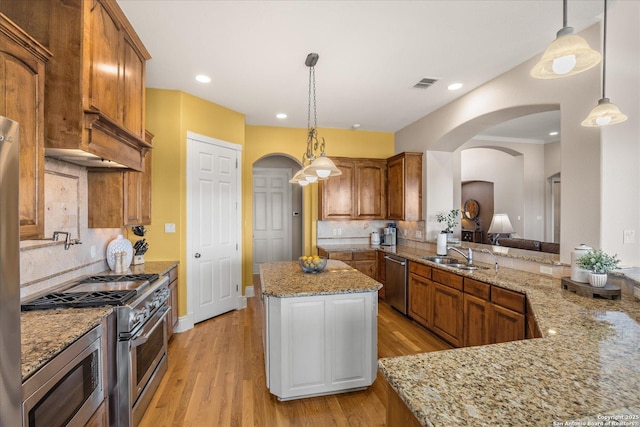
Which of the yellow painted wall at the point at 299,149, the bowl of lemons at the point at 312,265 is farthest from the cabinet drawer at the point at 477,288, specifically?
the yellow painted wall at the point at 299,149

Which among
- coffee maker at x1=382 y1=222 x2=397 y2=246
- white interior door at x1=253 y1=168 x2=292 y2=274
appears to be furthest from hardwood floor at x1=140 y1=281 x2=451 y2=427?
white interior door at x1=253 y1=168 x2=292 y2=274

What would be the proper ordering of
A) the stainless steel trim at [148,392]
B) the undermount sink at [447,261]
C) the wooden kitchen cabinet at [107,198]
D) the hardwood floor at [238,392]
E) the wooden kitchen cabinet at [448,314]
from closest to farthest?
the stainless steel trim at [148,392] → the hardwood floor at [238,392] → the wooden kitchen cabinet at [107,198] → the wooden kitchen cabinet at [448,314] → the undermount sink at [447,261]

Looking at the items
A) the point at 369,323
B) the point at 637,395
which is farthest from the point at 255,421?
the point at 637,395

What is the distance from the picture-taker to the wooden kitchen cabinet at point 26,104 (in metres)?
1.33

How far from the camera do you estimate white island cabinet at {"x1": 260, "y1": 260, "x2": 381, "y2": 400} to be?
220cm

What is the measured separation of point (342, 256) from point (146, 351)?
2954 mm

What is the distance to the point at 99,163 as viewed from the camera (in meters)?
2.31

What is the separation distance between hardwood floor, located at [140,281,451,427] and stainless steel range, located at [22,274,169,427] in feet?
0.76

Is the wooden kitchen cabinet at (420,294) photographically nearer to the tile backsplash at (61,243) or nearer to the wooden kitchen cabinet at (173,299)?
the wooden kitchen cabinet at (173,299)

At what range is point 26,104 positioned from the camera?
4.73 feet

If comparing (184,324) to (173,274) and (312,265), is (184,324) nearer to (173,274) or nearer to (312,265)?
(173,274)

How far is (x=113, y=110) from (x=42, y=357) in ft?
5.46

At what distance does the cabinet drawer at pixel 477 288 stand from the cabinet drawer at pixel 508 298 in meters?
0.07

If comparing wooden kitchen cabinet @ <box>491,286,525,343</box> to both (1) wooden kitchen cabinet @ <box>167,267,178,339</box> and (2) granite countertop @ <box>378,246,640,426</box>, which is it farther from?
(1) wooden kitchen cabinet @ <box>167,267,178,339</box>
